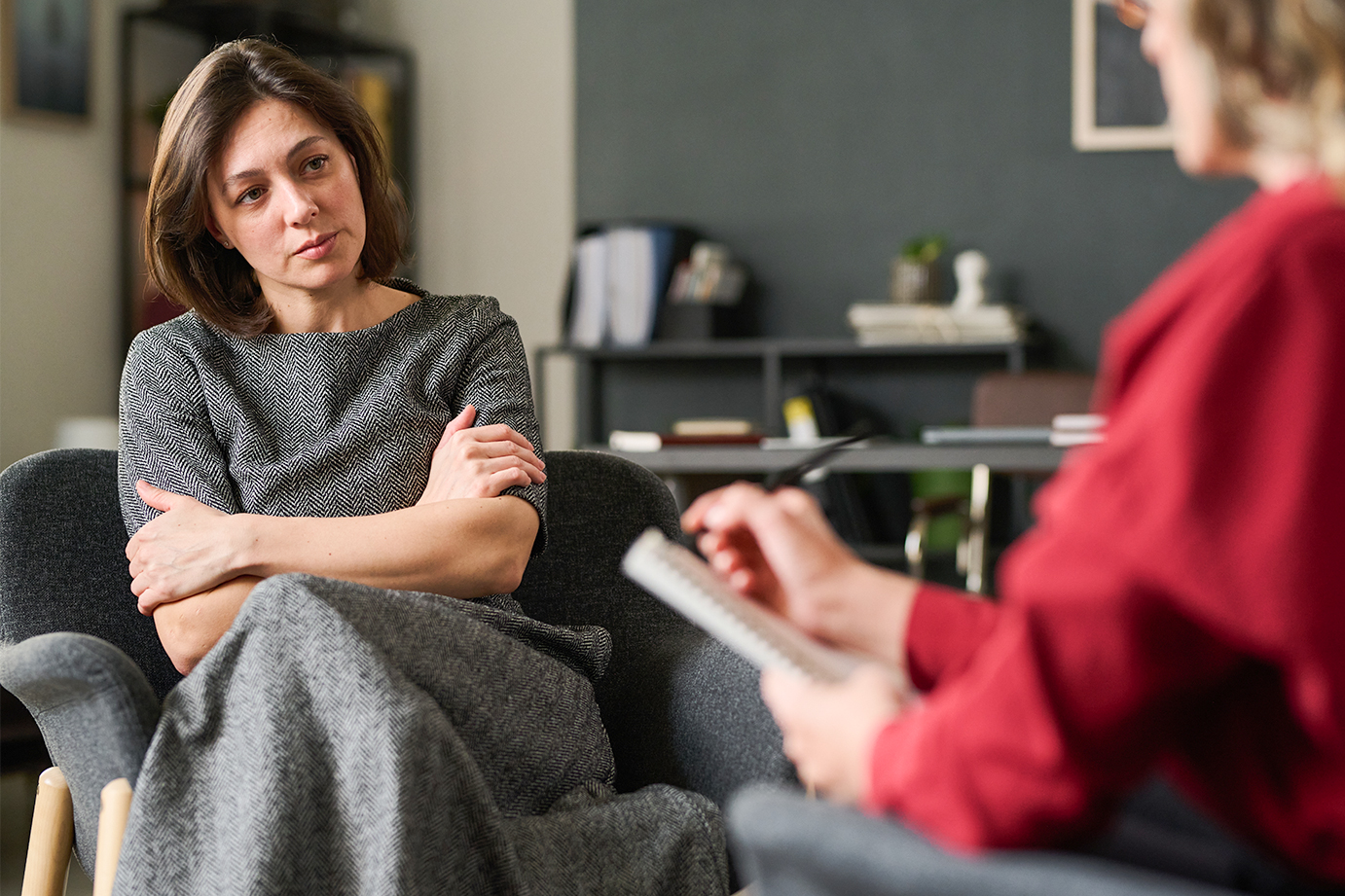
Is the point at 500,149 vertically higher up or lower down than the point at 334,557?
higher up

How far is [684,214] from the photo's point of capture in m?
4.53

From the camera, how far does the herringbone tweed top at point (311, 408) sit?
1.51 m

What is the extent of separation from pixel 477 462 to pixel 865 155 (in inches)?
124

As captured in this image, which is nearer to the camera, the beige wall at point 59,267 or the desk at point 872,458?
the desk at point 872,458

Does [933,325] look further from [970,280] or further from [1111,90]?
[1111,90]

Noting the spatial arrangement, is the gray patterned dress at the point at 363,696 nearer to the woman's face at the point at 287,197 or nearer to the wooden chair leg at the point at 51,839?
the woman's face at the point at 287,197

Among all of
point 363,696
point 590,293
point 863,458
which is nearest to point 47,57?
point 590,293

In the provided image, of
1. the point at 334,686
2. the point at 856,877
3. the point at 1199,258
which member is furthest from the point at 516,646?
the point at 1199,258

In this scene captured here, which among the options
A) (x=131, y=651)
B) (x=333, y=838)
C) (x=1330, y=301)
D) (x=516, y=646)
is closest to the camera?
(x=1330, y=301)

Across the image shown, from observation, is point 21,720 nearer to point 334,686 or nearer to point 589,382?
point 334,686

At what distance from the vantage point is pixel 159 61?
4422 millimetres

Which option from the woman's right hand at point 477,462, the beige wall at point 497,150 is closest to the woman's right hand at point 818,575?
the woman's right hand at point 477,462

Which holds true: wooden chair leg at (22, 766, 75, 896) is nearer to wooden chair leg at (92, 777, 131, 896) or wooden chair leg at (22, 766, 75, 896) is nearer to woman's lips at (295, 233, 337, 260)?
wooden chair leg at (92, 777, 131, 896)

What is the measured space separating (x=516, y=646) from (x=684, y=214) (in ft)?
11.0
